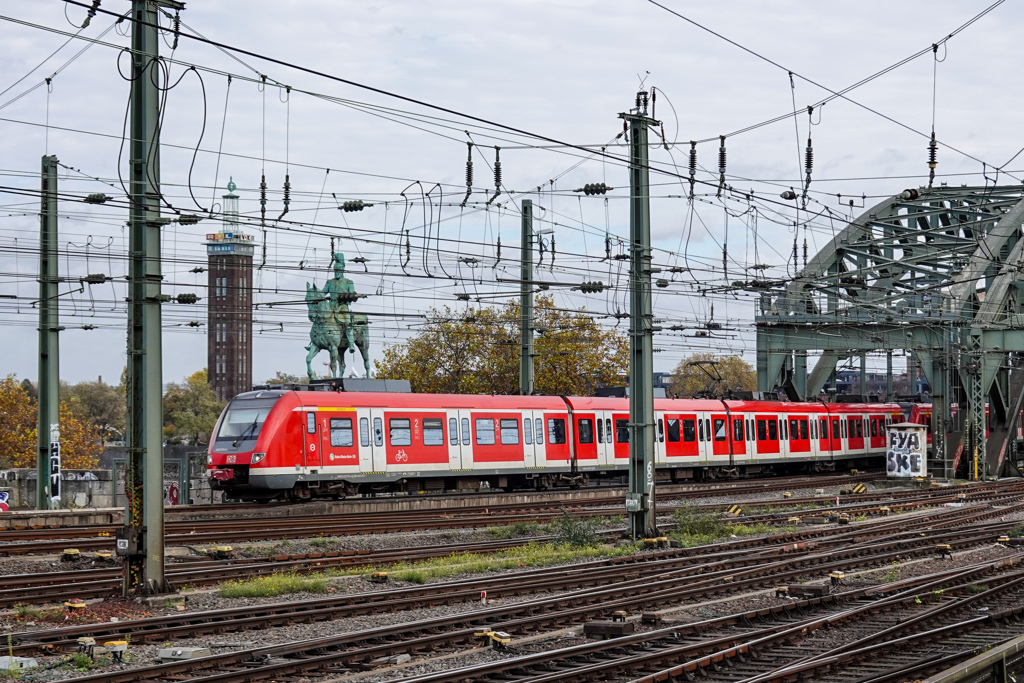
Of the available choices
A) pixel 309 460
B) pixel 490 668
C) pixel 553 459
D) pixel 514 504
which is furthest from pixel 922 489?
pixel 490 668

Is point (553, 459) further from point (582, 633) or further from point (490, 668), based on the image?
point (490, 668)

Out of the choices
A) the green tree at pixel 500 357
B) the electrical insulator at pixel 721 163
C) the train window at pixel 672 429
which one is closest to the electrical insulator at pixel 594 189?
the electrical insulator at pixel 721 163

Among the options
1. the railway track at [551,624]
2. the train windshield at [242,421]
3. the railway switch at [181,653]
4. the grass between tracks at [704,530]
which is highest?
the train windshield at [242,421]

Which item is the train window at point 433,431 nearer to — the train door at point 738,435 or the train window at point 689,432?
the train window at point 689,432

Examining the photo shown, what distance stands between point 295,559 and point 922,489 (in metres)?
27.1

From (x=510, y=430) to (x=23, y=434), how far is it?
3880cm

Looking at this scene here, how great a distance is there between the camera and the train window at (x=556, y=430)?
115ft

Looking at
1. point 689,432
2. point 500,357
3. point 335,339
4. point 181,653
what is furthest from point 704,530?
point 335,339

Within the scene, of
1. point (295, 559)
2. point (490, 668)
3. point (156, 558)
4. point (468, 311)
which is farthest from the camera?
point (468, 311)

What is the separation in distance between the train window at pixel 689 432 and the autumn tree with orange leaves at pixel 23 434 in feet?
112

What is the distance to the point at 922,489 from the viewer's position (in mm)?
39438

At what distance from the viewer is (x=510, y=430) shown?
3356cm

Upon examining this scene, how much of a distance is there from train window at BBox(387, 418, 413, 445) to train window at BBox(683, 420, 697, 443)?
43.7 feet

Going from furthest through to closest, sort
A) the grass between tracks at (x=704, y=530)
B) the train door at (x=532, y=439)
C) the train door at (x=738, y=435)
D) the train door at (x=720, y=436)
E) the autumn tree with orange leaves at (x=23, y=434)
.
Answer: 1. the autumn tree with orange leaves at (x=23, y=434)
2. the train door at (x=738, y=435)
3. the train door at (x=720, y=436)
4. the train door at (x=532, y=439)
5. the grass between tracks at (x=704, y=530)
